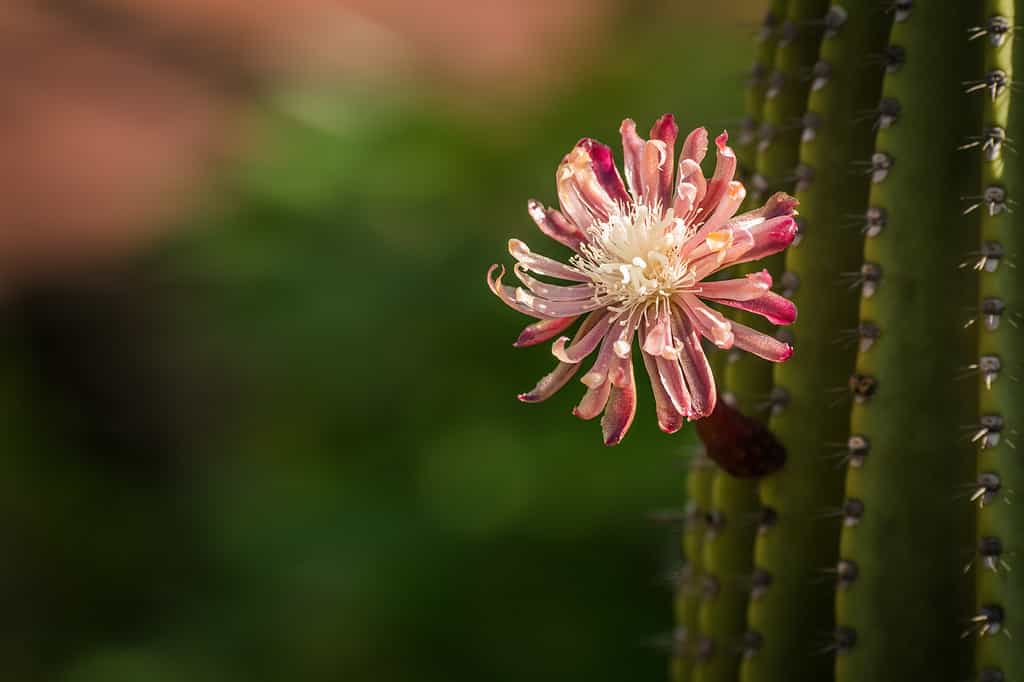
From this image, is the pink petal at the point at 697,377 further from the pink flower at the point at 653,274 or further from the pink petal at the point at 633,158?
the pink petal at the point at 633,158

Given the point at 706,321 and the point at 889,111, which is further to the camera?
the point at 889,111

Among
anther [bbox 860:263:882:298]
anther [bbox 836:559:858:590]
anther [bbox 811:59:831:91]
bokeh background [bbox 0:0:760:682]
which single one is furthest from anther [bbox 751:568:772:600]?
bokeh background [bbox 0:0:760:682]

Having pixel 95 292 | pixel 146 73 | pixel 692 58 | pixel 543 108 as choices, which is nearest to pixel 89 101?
pixel 146 73

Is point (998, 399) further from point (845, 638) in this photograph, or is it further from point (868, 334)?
point (845, 638)

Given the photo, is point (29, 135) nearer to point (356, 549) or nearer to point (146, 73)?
point (146, 73)

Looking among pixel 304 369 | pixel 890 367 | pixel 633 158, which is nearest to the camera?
pixel 633 158

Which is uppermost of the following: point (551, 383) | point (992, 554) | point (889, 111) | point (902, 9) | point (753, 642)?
point (902, 9)

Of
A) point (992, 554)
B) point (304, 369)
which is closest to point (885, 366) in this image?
point (992, 554)

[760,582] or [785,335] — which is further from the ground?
[785,335]
